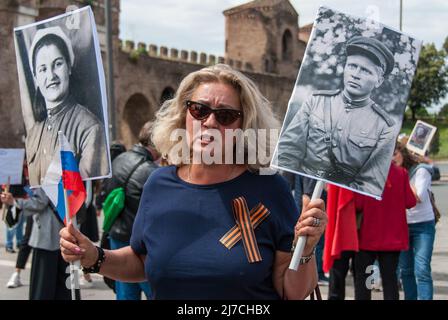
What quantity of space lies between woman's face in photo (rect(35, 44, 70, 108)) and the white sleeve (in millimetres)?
4268

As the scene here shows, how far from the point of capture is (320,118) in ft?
9.40

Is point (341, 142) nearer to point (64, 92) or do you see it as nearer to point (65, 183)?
point (65, 183)

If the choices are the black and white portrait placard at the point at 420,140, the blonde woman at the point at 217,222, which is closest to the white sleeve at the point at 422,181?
the black and white portrait placard at the point at 420,140

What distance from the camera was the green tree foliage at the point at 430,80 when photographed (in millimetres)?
62922

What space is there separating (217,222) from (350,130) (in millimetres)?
631

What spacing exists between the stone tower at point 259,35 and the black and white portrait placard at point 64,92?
47.6 meters

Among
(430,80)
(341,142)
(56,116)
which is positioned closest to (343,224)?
(56,116)

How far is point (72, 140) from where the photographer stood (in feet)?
11.0

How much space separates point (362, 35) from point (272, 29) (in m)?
50.1

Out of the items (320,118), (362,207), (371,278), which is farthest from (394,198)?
(320,118)

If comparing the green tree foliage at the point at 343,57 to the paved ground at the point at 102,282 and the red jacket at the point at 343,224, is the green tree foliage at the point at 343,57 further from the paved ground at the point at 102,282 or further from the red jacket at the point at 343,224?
the paved ground at the point at 102,282

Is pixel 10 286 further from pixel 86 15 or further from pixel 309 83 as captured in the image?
pixel 309 83

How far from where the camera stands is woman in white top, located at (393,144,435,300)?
21.7 feet

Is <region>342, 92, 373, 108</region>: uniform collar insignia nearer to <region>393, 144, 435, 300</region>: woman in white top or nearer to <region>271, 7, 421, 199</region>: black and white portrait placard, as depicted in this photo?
<region>271, 7, 421, 199</region>: black and white portrait placard
